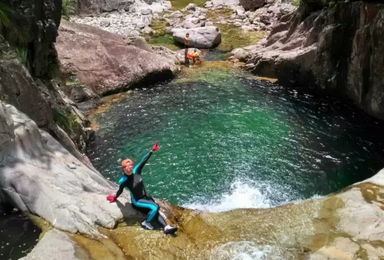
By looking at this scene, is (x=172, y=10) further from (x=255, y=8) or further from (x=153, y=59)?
(x=153, y=59)

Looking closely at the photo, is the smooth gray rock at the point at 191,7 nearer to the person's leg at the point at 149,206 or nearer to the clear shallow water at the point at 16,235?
the person's leg at the point at 149,206

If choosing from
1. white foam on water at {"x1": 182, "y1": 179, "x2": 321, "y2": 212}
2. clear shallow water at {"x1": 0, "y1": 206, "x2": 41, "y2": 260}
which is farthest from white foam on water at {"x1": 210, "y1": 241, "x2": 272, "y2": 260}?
white foam on water at {"x1": 182, "y1": 179, "x2": 321, "y2": 212}

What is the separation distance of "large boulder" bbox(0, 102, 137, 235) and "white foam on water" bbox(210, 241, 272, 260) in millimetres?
2890

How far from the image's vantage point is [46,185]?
11.4m

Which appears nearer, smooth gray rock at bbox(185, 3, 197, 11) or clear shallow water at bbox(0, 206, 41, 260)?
clear shallow water at bbox(0, 206, 41, 260)

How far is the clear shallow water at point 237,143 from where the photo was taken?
1755cm

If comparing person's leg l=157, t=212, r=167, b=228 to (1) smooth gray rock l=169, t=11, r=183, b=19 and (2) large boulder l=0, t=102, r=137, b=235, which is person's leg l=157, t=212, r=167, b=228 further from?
(1) smooth gray rock l=169, t=11, r=183, b=19

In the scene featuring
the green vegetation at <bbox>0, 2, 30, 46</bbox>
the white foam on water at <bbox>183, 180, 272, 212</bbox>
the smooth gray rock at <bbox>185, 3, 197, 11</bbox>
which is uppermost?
the green vegetation at <bbox>0, 2, 30, 46</bbox>

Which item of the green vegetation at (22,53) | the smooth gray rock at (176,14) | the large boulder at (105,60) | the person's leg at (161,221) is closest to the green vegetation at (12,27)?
the green vegetation at (22,53)

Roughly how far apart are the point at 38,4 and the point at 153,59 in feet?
47.8

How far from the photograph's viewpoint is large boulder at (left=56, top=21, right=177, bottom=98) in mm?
27531

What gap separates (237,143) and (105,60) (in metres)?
13.2

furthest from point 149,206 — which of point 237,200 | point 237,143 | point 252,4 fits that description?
point 252,4

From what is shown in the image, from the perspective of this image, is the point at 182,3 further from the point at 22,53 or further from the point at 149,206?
the point at 149,206
